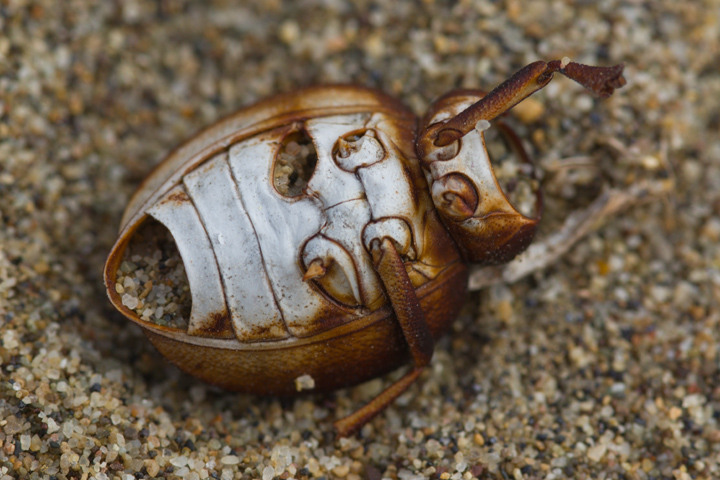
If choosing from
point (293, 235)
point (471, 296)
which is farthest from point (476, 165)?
point (471, 296)

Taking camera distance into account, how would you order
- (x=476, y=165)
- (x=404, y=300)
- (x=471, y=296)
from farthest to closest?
(x=471, y=296) < (x=476, y=165) < (x=404, y=300)

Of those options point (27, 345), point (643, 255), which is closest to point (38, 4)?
point (27, 345)

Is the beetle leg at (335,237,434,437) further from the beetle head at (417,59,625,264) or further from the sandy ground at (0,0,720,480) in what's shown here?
the sandy ground at (0,0,720,480)

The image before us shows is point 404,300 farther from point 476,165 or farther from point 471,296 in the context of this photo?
point 471,296

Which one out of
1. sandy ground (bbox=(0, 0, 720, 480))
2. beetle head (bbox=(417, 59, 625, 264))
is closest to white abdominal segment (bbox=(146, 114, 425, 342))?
beetle head (bbox=(417, 59, 625, 264))

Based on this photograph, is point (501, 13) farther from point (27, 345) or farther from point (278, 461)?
point (27, 345)

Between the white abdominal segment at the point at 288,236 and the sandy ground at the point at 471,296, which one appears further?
the sandy ground at the point at 471,296

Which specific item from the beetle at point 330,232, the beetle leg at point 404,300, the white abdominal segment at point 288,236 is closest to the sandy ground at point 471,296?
Answer: the beetle at point 330,232

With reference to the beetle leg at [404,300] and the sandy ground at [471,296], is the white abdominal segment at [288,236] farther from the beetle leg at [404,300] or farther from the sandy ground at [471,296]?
the sandy ground at [471,296]
